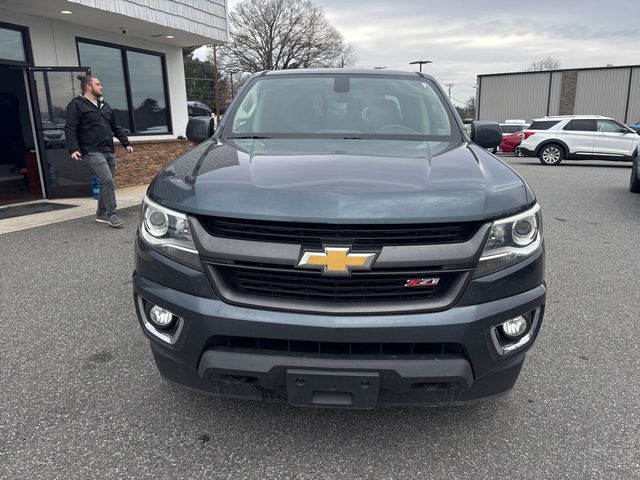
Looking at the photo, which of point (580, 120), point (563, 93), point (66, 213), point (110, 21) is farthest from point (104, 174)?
point (563, 93)

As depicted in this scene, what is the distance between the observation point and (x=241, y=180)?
2078 mm

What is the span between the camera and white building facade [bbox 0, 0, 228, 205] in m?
8.32

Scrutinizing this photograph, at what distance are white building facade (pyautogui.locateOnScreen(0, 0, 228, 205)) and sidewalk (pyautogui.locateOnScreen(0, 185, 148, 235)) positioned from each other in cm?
54

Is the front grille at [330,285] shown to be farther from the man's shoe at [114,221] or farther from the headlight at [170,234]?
the man's shoe at [114,221]

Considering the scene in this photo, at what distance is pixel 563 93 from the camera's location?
32031mm

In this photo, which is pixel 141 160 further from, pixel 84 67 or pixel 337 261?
pixel 337 261

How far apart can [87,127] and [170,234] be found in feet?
17.0

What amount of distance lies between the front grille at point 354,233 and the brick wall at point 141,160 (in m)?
8.46

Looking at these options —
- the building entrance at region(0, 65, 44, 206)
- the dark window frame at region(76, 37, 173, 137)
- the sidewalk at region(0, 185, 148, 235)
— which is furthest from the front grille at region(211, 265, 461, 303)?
the building entrance at region(0, 65, 44, 206)

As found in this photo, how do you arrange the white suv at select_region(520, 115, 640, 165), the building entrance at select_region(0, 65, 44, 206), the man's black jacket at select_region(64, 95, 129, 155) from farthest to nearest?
the white suv at select_region(520, 115, 640, 165) < the building entrance at select_region(0, 65, 44, 206) < the man's black jacket at select_region(64, 95, 129, 155)

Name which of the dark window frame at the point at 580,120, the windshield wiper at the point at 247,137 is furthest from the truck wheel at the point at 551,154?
the windshield wiper at the point at 247,137

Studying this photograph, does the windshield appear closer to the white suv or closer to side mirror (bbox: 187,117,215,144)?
side mirror (bbox: 187,117,215,144)

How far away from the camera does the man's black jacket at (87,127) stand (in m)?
6.30

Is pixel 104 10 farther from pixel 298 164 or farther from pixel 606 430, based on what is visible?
pixel 606 430
